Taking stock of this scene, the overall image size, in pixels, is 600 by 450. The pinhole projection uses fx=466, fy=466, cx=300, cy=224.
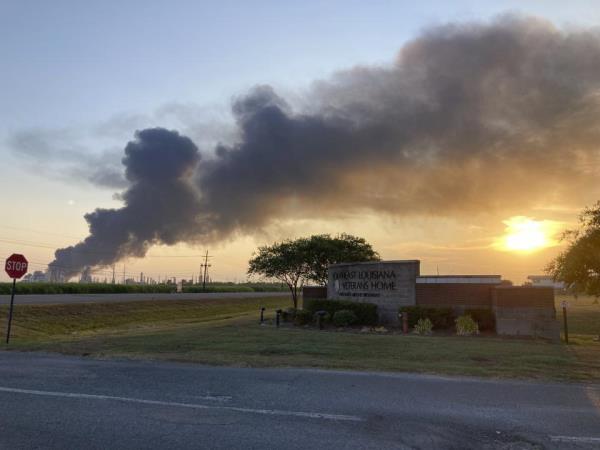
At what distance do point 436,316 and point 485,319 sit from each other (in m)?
1.99

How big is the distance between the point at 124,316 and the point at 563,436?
35925mm

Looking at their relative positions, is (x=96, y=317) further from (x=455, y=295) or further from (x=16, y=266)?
(x=455, y=295)

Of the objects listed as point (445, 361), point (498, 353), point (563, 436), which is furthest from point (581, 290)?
point (563, 436)

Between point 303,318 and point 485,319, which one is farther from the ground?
point 485,319

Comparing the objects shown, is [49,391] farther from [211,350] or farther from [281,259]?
[281,259]

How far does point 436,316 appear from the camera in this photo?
20.3 m

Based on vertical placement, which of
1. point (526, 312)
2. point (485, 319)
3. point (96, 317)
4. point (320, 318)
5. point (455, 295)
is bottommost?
point (96, 317)

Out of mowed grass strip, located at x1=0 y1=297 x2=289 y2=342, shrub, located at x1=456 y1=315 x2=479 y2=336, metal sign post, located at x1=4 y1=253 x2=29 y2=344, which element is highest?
metal sign post, located at x1=4 y1=253 x2=29 y2=344

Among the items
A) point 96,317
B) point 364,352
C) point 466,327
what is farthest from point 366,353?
point 96,317

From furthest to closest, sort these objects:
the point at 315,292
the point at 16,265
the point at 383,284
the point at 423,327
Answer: the point at 315,292, the point at 383,284, the point at 423,327, the point at 16,265

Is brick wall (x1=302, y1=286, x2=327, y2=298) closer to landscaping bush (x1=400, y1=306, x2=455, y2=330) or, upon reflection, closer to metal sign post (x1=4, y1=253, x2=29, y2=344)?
landscaping bush (x1=400, y1=306, x2=455, y2=330)

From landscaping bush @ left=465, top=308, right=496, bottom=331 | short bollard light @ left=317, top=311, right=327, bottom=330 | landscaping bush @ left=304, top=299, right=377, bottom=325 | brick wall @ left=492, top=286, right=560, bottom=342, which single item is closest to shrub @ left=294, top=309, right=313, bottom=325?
landscaping bush @ left=304, top=299, right=377, bottom=325

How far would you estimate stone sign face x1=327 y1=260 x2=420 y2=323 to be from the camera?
22047mm

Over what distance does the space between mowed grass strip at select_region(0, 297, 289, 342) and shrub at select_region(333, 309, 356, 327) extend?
12.4m
